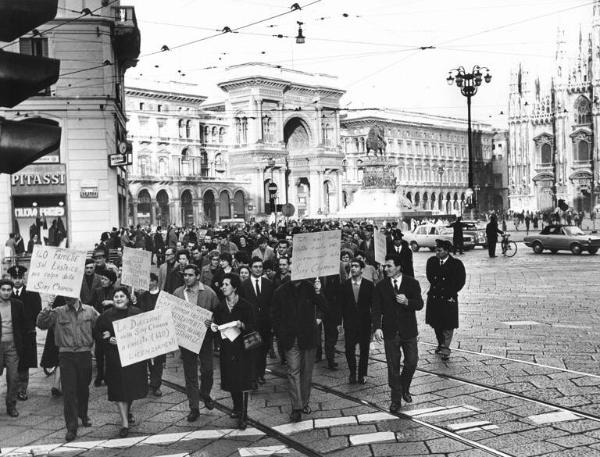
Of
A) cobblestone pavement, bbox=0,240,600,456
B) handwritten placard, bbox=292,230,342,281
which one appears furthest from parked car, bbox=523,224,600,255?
handwritten placard, bbox=292,230,342,281

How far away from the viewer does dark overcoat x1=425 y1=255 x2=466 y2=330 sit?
1005 centimetres

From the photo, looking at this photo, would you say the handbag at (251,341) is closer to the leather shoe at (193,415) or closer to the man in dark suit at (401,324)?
the leather shoe at (193,415)

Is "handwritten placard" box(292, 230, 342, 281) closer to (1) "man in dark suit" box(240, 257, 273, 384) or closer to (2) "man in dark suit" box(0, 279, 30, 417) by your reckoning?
(1) "man in dark suit" box(240, 257, 273, 384)

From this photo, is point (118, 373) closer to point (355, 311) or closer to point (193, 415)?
point (193, 415)

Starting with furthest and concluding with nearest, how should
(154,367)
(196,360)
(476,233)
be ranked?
(476,233), (154,367), (196,360)

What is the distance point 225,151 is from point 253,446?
70.9 m

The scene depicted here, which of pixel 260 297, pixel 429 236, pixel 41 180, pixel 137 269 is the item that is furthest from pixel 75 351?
pixel 429 236

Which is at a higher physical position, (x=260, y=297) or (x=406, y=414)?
(x=260, y=297)

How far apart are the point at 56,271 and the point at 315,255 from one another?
2.57m

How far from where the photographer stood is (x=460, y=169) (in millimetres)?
110750

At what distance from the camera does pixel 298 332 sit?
25.5 ft

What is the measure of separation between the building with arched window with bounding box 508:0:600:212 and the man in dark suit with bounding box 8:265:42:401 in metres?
76.9

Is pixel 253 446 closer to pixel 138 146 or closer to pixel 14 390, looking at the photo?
pixel 14 390

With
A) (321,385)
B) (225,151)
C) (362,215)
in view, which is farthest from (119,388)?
(225,151)
